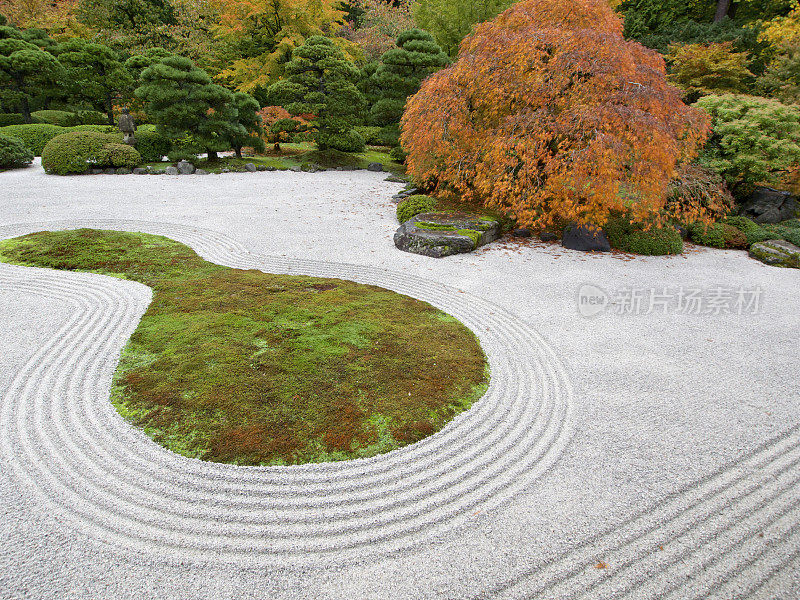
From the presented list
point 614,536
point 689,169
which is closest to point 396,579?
point 614,536

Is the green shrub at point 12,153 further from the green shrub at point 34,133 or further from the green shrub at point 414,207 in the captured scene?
the green shrub at point 414,207

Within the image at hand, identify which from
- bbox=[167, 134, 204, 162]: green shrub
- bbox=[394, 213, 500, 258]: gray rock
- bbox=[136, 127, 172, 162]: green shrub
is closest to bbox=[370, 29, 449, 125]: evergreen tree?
bbox=[167, 134, 204, 162]: green shrub

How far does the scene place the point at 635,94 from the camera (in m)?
7.70

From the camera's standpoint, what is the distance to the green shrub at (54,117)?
18078 mm

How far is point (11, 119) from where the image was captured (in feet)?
57.3

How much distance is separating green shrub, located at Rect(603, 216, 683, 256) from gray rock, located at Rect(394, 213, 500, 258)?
2.59 m

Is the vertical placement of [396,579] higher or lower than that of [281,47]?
lower

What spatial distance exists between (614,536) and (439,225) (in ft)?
22.8

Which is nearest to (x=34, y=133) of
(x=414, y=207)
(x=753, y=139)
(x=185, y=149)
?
(x=185, y=149)

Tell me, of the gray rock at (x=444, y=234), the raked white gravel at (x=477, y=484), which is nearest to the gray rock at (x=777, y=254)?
the raked white gravel at (x=477, y=484)

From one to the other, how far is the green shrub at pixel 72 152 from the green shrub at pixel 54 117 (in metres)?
6.06

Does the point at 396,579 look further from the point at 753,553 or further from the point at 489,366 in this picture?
the point at 489,366

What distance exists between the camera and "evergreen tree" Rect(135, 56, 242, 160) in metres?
14.3

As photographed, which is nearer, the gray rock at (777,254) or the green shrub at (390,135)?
the gray rock at (777,254)
